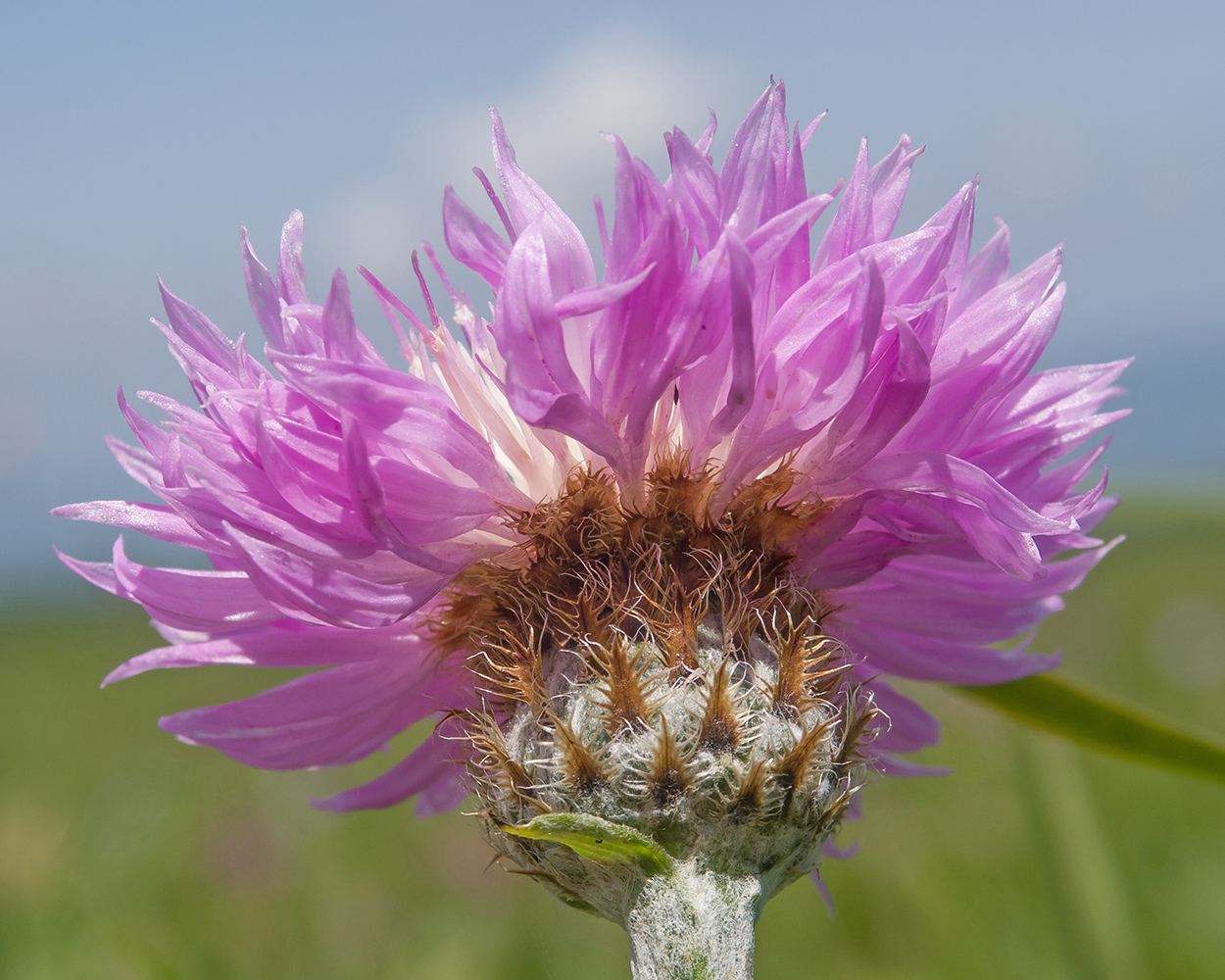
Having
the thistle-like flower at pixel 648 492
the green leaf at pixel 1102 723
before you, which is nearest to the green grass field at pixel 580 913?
the thistle-like flower at pixel 648 492

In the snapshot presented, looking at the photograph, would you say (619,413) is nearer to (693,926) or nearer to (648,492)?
(648,492)

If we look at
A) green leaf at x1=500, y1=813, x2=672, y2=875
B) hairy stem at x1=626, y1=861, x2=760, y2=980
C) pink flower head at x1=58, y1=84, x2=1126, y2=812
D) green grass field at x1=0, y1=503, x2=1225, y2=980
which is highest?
pink flower head at x1=58, y1=84, x2=1126, y2=812


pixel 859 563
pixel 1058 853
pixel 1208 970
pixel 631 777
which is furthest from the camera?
pixel 1208 970

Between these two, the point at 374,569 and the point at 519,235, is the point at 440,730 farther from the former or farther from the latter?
the point at 519,235

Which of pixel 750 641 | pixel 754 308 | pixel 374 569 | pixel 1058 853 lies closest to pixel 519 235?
pixel 754 308

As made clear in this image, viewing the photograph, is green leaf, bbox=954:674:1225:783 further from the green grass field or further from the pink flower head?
the green grass field

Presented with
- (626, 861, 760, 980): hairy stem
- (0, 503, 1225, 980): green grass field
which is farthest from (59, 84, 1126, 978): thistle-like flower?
(0, 503, 1225, 980): green grass field

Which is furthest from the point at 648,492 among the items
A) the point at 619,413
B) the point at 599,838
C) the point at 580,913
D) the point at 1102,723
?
the point at 580,913
